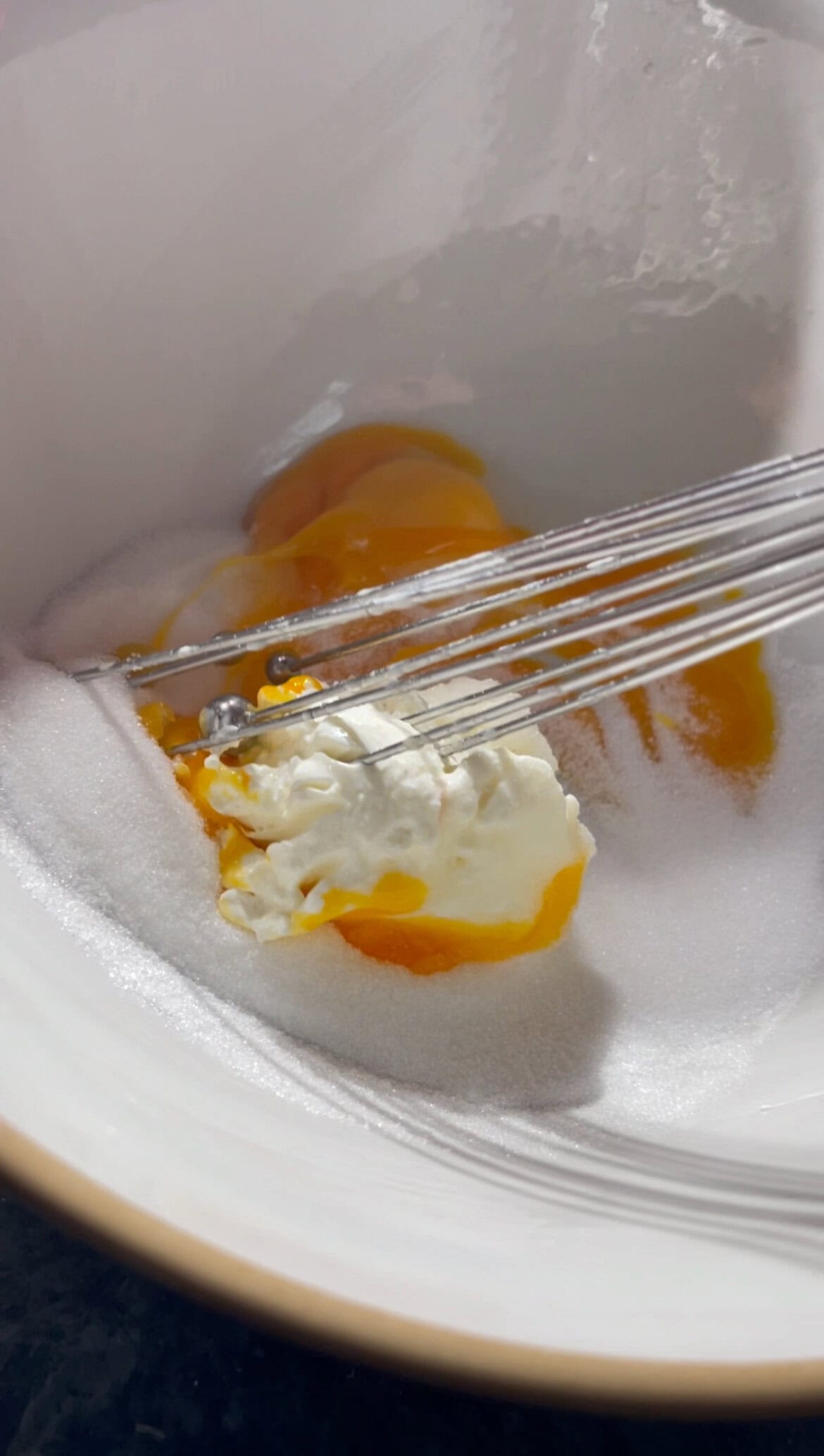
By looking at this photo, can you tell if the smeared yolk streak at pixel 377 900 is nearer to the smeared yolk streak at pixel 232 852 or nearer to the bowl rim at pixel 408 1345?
the smeared yolk streak at pixel 232 852

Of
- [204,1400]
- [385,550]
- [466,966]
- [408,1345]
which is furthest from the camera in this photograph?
[385,550]

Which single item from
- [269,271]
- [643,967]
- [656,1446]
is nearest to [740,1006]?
[643,967]

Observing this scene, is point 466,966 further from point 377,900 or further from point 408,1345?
point 408,1345

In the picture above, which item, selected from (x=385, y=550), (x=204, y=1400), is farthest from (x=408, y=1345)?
(x=385, y=550)

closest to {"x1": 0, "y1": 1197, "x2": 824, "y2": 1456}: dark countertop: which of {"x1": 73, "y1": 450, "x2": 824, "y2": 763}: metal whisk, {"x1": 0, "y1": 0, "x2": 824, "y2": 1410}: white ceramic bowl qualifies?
{"x1": 0, "y1": 0, "x2": 824, "y2": 1410}: white ceramic bowl

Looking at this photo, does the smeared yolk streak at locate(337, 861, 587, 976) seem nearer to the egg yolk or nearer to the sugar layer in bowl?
the sugar layer in bowl

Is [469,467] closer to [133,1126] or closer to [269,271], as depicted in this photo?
[269,271]
